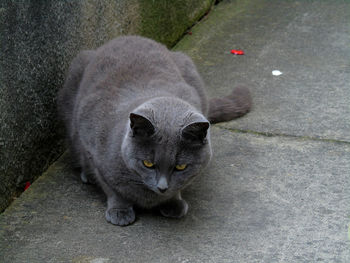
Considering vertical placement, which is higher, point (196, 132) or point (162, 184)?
point (196, 132)

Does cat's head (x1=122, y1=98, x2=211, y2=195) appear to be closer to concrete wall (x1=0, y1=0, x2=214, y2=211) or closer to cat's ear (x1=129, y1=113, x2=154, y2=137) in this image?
cat's ear (x1=129, y1=113, x2=154, y2=137)

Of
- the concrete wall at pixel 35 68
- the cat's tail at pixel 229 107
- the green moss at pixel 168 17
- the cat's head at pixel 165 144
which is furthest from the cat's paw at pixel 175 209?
the green moss at pixel 168 17

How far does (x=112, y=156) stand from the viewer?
2934 mm

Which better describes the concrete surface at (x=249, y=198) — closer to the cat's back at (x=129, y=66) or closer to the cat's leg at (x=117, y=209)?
the cat's leg at (x=117, y=209)

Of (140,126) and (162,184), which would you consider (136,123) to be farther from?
(162,184)

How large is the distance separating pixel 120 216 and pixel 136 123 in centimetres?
61

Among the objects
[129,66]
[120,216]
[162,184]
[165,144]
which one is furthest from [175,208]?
[129,66]

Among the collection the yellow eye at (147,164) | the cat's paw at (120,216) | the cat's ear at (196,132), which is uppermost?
the cat's ear at (196,132)

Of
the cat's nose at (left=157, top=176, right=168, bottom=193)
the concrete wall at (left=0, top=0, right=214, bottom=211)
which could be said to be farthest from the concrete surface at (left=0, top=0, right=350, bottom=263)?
the cat's nose at (left=157, top=176, right=168, bottom=193)

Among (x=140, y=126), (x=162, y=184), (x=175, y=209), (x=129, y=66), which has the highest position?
(x=140, y=126)

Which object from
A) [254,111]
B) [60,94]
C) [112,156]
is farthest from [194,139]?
[254,111]

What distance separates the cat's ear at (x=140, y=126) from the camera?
2582 millimetres

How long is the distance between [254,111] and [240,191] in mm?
1055

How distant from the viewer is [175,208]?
306 centimetres
